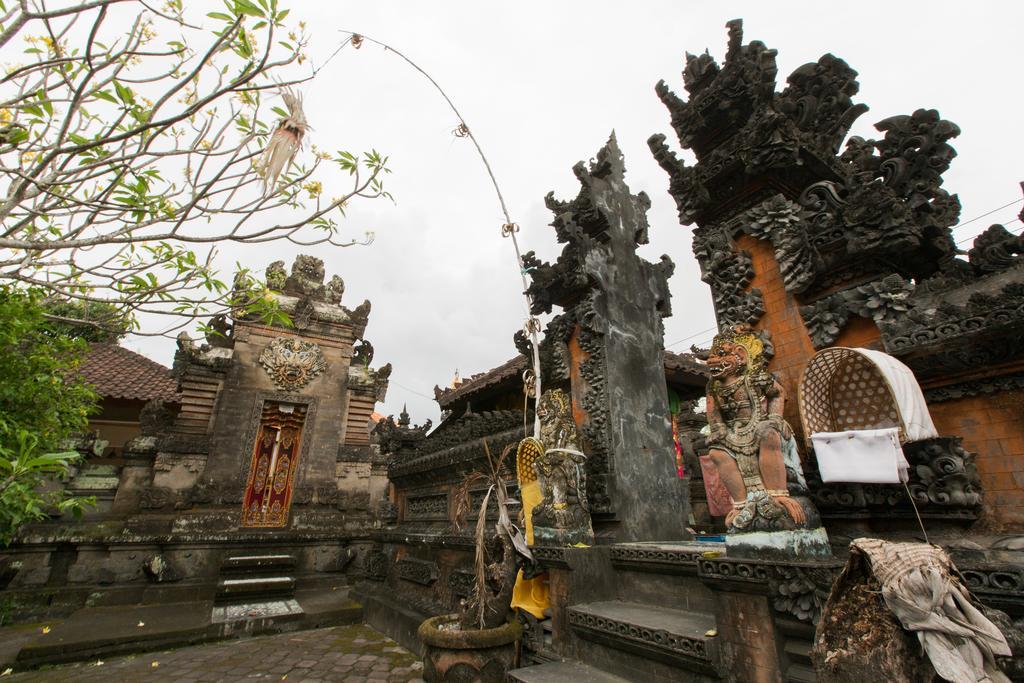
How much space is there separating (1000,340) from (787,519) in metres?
1.61

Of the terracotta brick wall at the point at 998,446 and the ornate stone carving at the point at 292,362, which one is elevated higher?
the ornate stone carving at the point at 292,362

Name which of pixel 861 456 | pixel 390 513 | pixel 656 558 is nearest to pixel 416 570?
pixel 390 513

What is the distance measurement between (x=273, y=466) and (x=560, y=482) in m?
→ 10.1

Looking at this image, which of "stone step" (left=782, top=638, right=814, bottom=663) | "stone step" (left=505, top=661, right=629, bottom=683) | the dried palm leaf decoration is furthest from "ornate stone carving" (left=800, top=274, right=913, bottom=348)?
the dried palm leaf decoration

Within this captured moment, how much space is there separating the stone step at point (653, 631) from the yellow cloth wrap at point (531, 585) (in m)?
0.71

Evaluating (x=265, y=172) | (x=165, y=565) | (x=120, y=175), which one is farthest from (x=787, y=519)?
(x=165, y=565)

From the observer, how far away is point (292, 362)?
13086mm

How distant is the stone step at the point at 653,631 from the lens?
3.22 meters

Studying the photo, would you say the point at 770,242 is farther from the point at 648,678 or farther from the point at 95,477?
the point at 95,477

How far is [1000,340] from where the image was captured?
2.68 m

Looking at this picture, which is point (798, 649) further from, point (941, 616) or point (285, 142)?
point (285, 142)

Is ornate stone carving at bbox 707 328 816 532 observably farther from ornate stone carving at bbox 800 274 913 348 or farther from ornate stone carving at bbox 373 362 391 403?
ornate stone carving at bbox 373 362 391 403

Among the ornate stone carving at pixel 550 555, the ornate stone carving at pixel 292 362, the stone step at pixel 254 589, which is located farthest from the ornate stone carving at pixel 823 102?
the ornate stone carving at pixel 292 362

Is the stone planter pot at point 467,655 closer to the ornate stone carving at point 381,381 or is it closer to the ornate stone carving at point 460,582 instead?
the ornate stone carving at point 460,582
